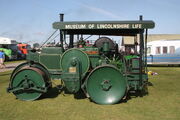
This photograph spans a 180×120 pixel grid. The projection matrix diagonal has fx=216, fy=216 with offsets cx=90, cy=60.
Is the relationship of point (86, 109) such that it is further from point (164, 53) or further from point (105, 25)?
point (164, 53)

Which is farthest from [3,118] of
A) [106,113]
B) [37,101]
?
[106,113]

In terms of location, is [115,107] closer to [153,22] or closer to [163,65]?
[153,22]

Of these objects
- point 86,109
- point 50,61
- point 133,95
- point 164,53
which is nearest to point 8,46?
point 164,53

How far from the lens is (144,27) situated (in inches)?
236

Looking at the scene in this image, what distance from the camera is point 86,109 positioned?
18.2 feet

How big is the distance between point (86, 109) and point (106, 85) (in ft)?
2.97

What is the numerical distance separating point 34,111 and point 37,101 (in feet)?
2.85

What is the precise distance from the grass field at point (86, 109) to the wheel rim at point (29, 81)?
22 centimetres

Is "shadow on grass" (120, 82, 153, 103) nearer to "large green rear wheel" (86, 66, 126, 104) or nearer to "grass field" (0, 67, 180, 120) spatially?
"grass field" (0, 67, 180, 120)

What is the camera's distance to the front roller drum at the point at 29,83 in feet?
20.6

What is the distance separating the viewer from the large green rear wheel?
19.6 ft

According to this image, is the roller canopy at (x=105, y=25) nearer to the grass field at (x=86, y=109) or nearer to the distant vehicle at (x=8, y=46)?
the grass field at (x=86, y=109)

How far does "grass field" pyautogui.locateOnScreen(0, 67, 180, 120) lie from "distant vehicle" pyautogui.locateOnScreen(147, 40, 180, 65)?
12.0 meters

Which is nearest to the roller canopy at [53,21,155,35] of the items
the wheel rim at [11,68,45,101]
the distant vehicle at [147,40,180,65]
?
the wheel rim at [11,68,45,101]
